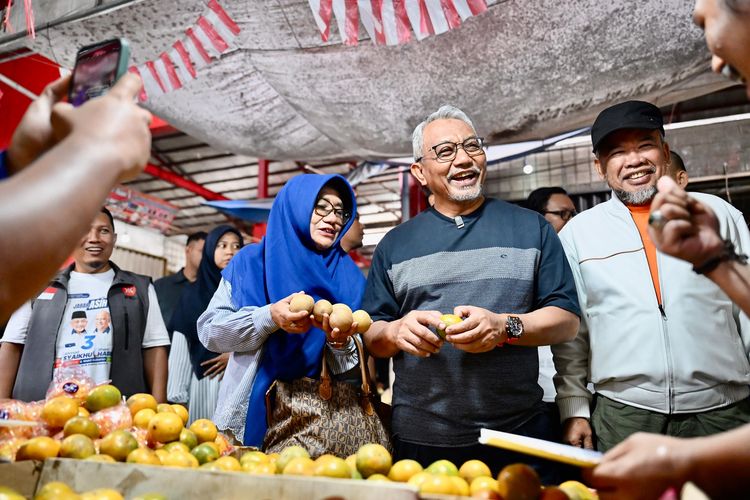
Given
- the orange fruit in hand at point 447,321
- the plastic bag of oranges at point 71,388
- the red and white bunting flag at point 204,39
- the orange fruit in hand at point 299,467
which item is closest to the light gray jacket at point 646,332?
the orange fruit in hand at point 447,321

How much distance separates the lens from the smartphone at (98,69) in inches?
41.1

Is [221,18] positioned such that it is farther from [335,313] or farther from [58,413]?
[58,413]

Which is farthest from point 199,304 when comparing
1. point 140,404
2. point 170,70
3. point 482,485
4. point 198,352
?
point 482,485

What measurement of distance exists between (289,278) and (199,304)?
5.71 feet

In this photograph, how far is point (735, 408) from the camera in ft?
5.96

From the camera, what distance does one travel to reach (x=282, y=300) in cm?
195

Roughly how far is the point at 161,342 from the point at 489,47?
2.62 m

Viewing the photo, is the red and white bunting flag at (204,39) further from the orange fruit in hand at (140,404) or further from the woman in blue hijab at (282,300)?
the orange fruit in hand at (140,404)

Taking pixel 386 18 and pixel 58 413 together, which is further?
pixel 386 18

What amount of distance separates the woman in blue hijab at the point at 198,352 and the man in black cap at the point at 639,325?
222 centimetres

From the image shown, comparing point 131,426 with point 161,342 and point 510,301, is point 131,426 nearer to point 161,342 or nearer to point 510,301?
point 510,301

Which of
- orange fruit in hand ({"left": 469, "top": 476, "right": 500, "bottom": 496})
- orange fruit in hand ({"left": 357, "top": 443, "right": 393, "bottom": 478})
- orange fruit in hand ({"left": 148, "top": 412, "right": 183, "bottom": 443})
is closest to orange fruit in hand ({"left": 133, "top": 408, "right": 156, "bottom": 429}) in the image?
orange fruit in hand ({"left": 148, "top": 412, "right": 183, "bottom": 443})

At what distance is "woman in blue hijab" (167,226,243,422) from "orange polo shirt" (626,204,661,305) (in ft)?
8.07

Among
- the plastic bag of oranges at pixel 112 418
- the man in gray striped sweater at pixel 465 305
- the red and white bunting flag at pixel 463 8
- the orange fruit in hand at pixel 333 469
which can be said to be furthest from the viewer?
the red and white bunting flag at pixel 463 8
